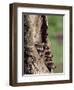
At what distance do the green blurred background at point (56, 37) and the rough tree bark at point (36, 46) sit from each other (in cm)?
3

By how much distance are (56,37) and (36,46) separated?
141mm

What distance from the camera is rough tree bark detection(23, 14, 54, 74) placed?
65.0 inches

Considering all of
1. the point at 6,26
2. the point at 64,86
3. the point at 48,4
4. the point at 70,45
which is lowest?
the point at 64,86

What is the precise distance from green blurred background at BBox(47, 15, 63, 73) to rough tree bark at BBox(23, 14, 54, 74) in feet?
0.09

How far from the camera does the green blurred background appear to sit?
1.71 meters

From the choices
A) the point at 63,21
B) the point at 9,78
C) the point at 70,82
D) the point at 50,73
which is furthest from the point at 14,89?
the point at 63,21

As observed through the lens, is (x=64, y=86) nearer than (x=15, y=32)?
No

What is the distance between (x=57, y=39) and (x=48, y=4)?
0.71ft

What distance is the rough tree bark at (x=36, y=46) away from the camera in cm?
165

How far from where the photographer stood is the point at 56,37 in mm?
1725

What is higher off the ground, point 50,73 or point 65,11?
point 65,11

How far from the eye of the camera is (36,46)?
1.67 m

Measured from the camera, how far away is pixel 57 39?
173 centimetres

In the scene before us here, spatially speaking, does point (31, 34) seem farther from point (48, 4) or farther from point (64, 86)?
point (64, 86)
